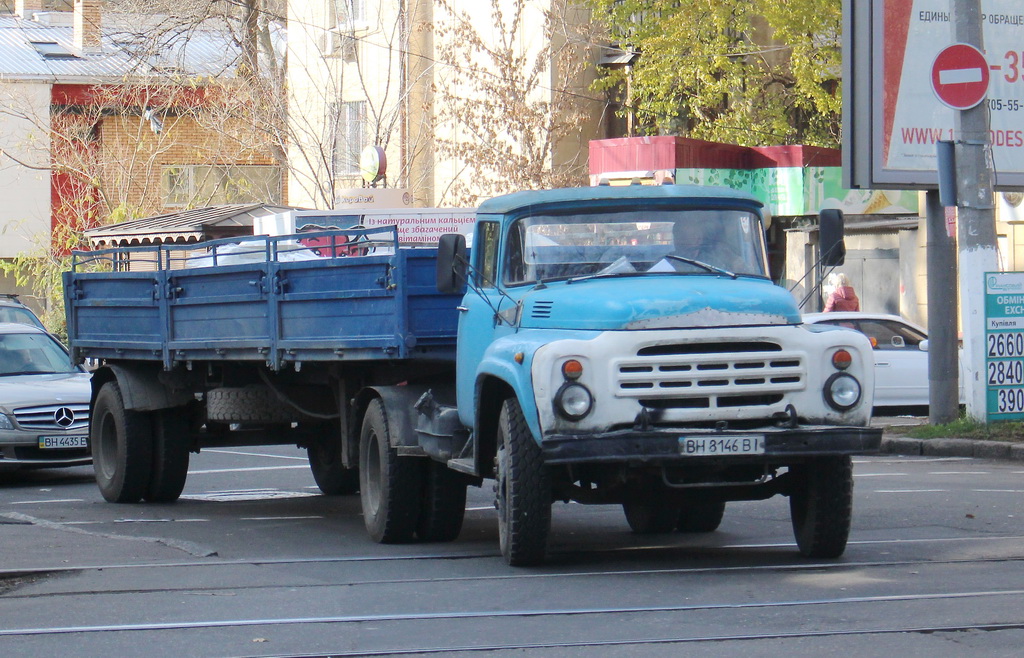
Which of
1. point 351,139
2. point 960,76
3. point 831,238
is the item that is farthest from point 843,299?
point 351,139

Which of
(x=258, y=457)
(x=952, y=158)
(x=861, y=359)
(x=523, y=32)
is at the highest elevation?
(x=523, y=32)

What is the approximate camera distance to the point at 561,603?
7.50m

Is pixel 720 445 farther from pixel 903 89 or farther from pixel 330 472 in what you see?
pixel 903 89

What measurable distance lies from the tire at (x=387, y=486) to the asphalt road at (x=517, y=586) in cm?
18

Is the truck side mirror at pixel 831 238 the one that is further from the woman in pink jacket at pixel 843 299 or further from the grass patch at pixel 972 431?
the woman in pink jacket at pixel 843 299

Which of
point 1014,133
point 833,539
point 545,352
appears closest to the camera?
point 545,352

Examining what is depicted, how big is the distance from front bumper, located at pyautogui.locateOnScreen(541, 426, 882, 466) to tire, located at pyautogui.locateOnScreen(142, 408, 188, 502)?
5.96 metres

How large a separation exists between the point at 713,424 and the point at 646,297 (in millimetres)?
751

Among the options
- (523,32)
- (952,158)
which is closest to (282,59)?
(523,32)

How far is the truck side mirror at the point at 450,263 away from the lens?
9.23 metres

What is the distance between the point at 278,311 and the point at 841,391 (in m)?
4.30

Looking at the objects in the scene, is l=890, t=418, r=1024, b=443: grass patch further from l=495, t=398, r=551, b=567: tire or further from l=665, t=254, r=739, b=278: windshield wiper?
l=495, t=398, r=551, b=567: tire

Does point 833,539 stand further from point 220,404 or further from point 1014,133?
point 1014,133

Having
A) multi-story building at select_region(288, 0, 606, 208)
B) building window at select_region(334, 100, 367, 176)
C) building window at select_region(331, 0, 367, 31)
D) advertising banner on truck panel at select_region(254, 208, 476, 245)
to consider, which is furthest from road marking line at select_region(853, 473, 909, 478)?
building window at select_region(331, 0, 367, 31)
